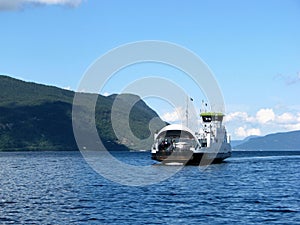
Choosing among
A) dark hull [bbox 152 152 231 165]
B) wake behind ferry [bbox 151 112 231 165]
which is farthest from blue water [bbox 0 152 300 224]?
wake behind ferry [bbox 151 112 231 165]

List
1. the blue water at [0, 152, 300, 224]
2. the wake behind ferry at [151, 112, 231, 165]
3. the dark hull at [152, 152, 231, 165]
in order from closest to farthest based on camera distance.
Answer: the blue water at [0, 152, 300, 224], the dark hull at [152, 152, 231, 165], the wake behind ferry at [151, 112, 231, 165]

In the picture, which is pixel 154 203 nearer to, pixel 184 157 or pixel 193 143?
pixel 184 157

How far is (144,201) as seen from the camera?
200 ft

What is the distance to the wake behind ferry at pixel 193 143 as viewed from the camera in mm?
139375

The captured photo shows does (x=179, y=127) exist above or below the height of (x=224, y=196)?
above

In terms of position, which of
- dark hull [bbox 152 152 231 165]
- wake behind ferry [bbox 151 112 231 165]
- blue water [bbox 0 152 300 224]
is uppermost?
wake behind ferry [bbox 151 112 231 165]

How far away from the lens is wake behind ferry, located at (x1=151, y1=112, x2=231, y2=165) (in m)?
139

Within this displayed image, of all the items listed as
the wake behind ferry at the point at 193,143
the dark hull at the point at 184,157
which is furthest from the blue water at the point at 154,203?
the wake behind ferry at the point at 193,143

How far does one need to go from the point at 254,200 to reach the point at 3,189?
117 ft

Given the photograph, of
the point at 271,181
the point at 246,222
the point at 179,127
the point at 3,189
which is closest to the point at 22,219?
the point at 246,222

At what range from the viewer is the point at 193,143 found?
146 m

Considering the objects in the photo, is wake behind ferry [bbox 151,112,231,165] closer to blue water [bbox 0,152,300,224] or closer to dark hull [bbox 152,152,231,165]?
dark hull [bbox 152,152,231,165]

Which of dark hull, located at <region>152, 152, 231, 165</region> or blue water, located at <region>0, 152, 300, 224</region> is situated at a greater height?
dark hull, located at <region>152, 152, 231, 165</region>

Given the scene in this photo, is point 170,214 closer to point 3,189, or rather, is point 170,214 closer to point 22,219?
point 22,219
